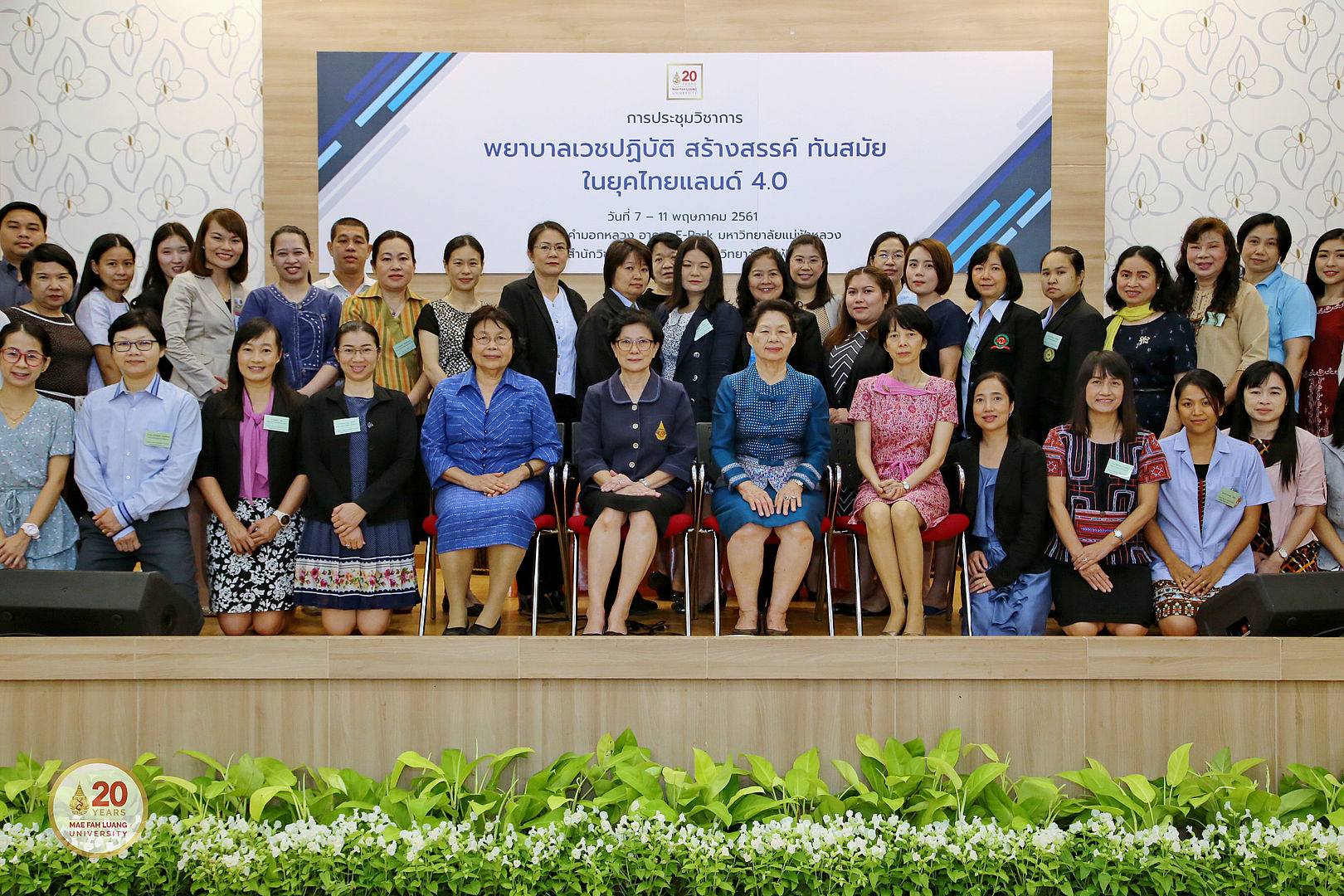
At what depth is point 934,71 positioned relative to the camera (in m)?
5.84

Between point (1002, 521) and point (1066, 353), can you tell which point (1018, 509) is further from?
point (1066, 353)

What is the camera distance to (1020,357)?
425 cm

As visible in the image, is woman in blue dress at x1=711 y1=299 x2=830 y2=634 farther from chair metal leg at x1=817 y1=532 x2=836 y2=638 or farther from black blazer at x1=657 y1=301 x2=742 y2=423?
black blazer at x1=657 y1=301 x2=742 y2=423

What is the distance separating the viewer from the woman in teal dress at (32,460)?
3559 millimetres

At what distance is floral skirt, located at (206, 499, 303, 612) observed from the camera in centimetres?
368

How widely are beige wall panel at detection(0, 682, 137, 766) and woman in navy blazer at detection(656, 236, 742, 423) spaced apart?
88.1 inches

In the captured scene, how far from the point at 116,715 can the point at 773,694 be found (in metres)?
1.75

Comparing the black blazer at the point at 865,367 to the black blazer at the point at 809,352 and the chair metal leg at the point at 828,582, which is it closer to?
the black blazer at the point at 809,352

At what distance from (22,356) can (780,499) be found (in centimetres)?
251

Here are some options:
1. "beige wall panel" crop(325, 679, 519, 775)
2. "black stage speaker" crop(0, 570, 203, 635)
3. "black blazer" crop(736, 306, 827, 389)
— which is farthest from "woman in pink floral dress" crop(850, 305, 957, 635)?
"black stage speaker" crop(0, 570, 203, 635)

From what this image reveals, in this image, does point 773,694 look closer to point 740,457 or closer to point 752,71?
point 740,457

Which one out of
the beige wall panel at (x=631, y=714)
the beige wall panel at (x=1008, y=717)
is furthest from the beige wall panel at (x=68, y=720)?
the beige wall panel at (x=1008, y=717)

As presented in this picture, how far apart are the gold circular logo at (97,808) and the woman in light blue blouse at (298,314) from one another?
1.86m

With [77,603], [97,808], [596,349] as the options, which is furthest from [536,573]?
[97,808]
